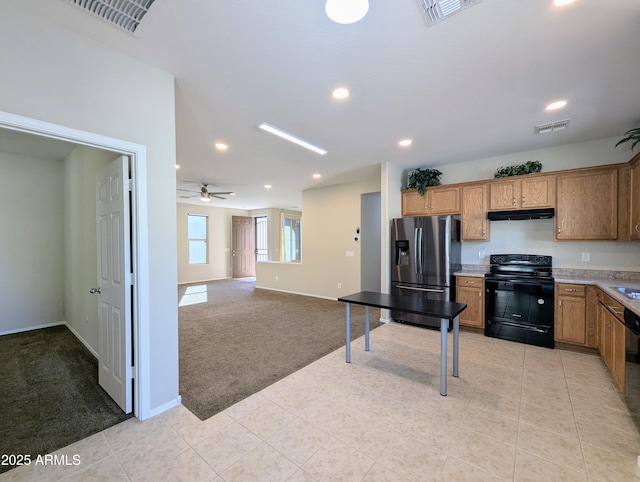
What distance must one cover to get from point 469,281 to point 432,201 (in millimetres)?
1455

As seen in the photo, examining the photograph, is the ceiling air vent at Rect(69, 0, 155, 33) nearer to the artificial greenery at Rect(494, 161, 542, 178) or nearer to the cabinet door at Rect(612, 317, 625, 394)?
the cabinet door at Rect(612, 317, 625, 394)

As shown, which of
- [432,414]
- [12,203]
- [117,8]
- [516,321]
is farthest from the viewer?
[12,203]

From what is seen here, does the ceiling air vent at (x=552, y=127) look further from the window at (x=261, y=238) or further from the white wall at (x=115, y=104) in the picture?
the window at (x=261, y=238)

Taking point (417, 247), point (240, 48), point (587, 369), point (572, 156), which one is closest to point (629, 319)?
point (587, 369)

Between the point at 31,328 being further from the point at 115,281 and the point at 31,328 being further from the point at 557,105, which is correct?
the point at 557,105

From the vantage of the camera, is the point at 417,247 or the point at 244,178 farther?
the point at 244,178

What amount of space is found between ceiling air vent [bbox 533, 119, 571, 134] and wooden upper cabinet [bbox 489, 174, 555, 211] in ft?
2.28

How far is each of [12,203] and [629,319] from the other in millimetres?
7415

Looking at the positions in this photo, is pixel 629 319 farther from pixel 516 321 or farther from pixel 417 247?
pixel 417 247

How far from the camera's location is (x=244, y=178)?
571 centimetres

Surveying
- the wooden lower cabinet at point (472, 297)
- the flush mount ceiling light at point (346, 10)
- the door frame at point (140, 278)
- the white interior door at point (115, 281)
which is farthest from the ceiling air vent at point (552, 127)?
the white interior door at point (115, 281)

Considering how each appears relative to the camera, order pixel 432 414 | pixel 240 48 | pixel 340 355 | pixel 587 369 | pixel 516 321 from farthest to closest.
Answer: pixel 516 321 → pixel 340 355 → pixel 587 369 → pixel 432 414 → pixel 240 48

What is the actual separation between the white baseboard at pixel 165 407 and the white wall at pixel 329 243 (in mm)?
4287

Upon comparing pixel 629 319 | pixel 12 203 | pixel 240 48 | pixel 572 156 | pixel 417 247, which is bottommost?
pixel 629 319
